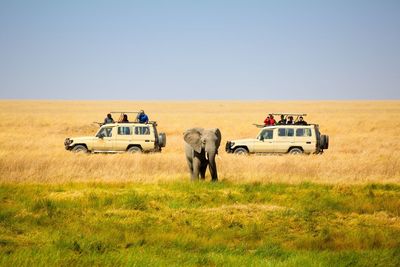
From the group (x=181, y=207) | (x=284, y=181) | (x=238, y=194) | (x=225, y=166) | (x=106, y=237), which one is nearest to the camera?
(x=106, y=237)

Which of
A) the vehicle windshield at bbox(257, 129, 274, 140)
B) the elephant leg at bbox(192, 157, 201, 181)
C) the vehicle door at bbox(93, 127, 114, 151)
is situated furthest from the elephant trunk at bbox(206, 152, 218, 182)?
the vehicle door at bbox(93, 127, 114, 151)

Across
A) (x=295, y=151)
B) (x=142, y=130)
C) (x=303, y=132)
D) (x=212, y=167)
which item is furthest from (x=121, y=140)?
(x=212, y=167)

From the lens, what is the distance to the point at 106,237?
35.0 feet

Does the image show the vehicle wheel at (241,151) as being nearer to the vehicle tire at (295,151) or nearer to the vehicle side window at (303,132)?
the vehicle tire at (295,151)

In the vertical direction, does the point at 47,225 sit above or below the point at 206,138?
Result: below

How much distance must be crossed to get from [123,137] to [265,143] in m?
6.47

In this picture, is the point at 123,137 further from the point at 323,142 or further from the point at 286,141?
the point at 323,142

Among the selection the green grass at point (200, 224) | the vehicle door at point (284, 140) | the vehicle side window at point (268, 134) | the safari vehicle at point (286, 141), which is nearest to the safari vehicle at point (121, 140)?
the safari vehicle at point (286, 141)

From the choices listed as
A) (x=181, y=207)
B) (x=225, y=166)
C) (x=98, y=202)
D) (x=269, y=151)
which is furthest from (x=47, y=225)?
(x=269, y=151)

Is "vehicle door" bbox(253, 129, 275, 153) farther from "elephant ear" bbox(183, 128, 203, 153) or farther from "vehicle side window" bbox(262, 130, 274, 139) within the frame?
"elephant ear" bbox(183, 128, 203, 153)

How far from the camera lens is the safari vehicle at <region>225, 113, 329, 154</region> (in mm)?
26297

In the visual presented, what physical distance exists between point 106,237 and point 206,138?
8.14m

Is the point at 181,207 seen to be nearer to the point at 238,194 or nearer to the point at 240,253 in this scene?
the point at 238,194

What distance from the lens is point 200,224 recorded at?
12.1m
